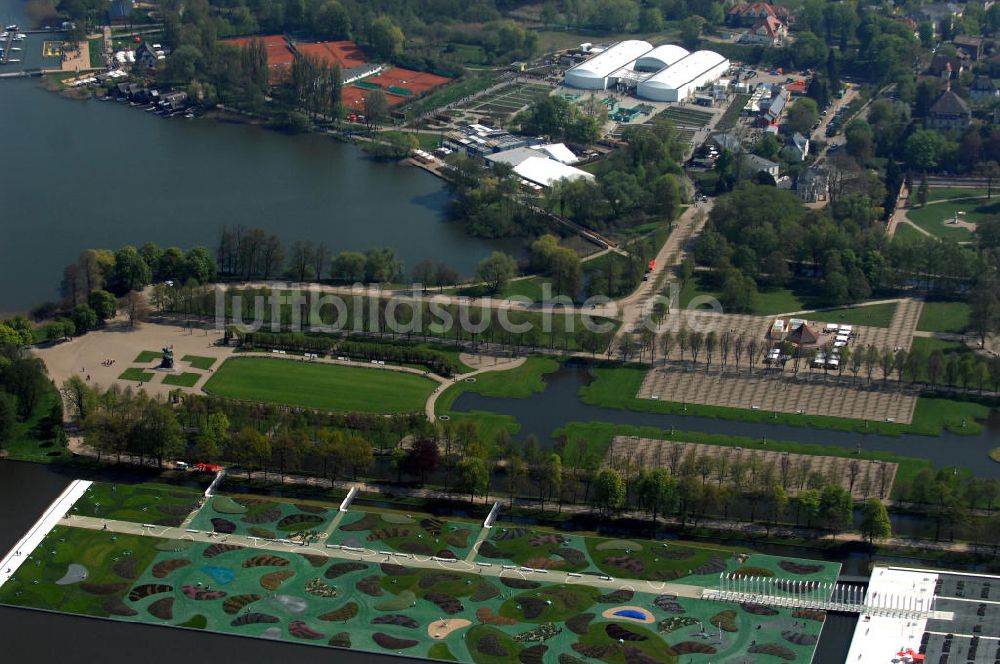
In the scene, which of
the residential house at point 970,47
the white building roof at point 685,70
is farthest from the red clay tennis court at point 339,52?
the residential house at point 970,47

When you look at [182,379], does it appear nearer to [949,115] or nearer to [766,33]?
[949,115]

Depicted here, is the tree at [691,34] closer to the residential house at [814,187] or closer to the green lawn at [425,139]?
the green lawn at [425,139]

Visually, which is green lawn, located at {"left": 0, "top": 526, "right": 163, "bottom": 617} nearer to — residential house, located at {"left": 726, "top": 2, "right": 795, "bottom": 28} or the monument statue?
the monument statue

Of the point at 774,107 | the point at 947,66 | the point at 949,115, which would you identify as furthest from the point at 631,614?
the point at 947,66

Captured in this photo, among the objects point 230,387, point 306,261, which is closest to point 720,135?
point 306,261

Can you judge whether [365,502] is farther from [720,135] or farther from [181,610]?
[720,135]

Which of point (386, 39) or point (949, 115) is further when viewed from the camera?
point (386, 39)

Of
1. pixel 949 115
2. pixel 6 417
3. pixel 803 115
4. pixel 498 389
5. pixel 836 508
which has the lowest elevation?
pixel 6 417
